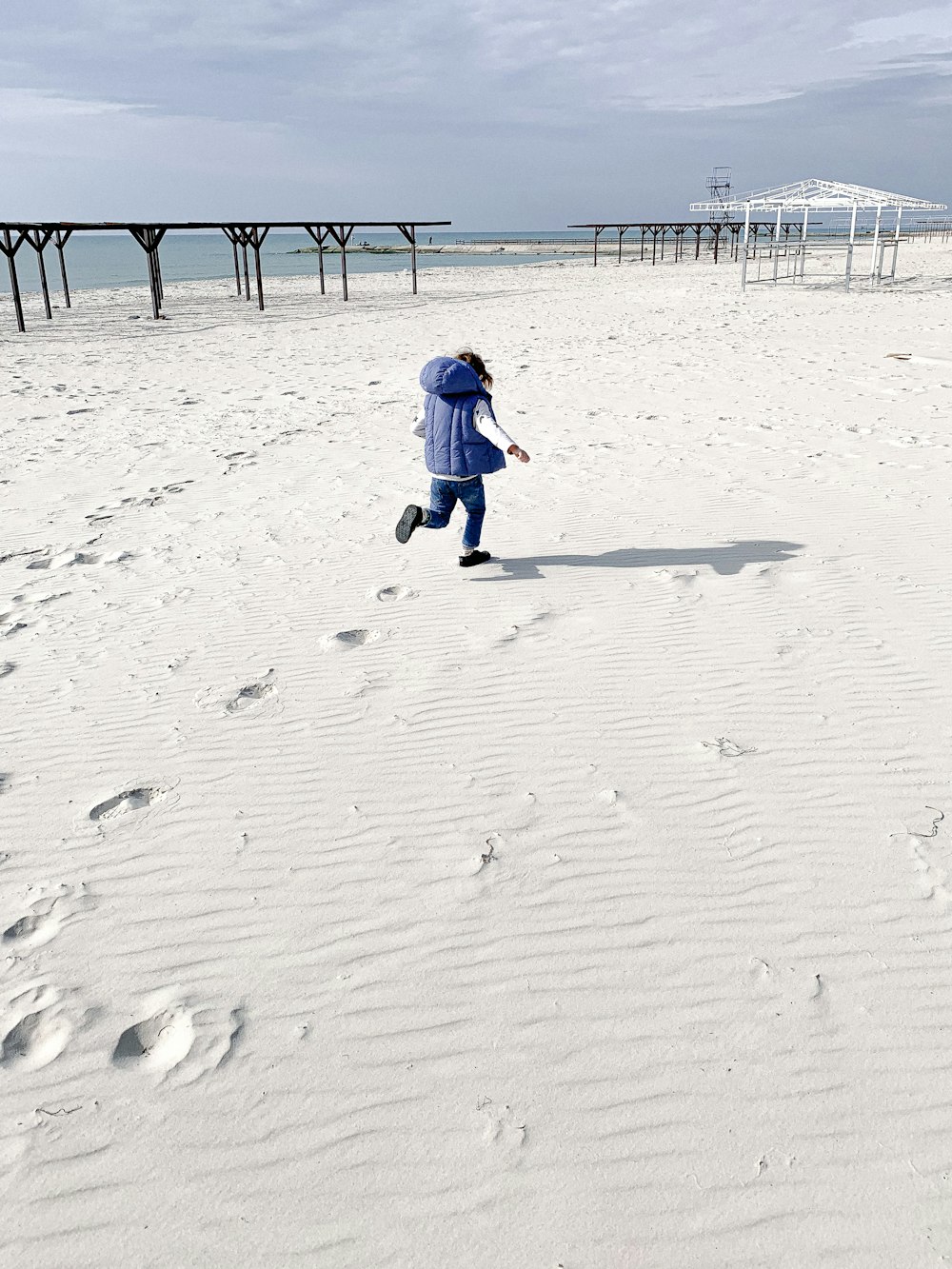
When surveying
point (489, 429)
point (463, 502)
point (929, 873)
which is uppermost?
point (489, 429)

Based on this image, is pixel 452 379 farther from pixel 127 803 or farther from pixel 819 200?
pixel 819 200

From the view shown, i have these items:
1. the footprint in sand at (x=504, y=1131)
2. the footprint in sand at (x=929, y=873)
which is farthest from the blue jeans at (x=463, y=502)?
the footprint in sand at (x=504, y=1131)

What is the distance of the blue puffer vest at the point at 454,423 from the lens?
4.95m

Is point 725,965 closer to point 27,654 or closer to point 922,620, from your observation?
point 922,620

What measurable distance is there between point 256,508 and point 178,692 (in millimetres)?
3332

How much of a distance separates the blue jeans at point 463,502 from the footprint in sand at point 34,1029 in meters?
3.58

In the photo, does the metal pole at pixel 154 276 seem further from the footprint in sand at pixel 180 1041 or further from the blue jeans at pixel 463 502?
the footprint in sand at pixel 180 1041

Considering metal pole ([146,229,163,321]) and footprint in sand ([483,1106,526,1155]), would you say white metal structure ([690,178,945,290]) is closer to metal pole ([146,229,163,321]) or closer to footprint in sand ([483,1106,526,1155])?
metal pole ([146,229,163,321])

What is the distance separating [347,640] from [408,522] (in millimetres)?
987

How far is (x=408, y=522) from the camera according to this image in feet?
17.9

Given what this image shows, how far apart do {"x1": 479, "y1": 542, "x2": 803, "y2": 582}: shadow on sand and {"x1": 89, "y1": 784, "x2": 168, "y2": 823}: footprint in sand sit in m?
2.66

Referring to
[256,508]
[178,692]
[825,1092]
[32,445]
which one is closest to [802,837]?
[825,1092]

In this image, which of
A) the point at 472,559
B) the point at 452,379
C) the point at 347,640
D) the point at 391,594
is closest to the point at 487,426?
the point at 452,379

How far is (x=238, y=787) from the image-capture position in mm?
3521
